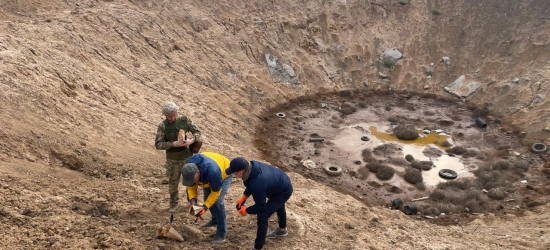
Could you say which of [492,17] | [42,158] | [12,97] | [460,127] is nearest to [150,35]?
[12,97]

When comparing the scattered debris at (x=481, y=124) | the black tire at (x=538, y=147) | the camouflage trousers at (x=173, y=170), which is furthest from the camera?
the scattered debris at (x=481, y=124)

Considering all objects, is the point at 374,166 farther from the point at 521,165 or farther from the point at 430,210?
the point at 521,165

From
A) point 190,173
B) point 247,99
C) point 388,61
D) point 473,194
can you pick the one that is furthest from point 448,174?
point 388,61

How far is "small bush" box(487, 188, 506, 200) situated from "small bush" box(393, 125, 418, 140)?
470 centimetres

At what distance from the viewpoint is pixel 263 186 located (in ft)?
15.7

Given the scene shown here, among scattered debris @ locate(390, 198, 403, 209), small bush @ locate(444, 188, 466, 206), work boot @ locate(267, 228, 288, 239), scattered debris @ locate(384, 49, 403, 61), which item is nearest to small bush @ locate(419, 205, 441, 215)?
scattered debris @ locate(390, 198, 403, 209)

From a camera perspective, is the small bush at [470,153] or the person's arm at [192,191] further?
the small bush at [470,153]

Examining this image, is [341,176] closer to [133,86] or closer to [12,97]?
[133,86]

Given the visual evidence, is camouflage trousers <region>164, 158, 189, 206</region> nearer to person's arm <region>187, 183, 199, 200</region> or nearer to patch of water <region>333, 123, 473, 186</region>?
person's arm <region>187, 183, 199, 200</region>

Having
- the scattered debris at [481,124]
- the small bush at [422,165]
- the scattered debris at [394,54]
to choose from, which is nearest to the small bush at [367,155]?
the small bush at [422,165]

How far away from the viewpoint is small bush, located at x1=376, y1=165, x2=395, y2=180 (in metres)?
12.4

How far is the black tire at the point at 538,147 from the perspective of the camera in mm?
13797

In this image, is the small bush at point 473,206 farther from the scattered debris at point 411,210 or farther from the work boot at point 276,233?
the work boot at point 276,233

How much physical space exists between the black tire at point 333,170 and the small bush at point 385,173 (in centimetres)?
138
